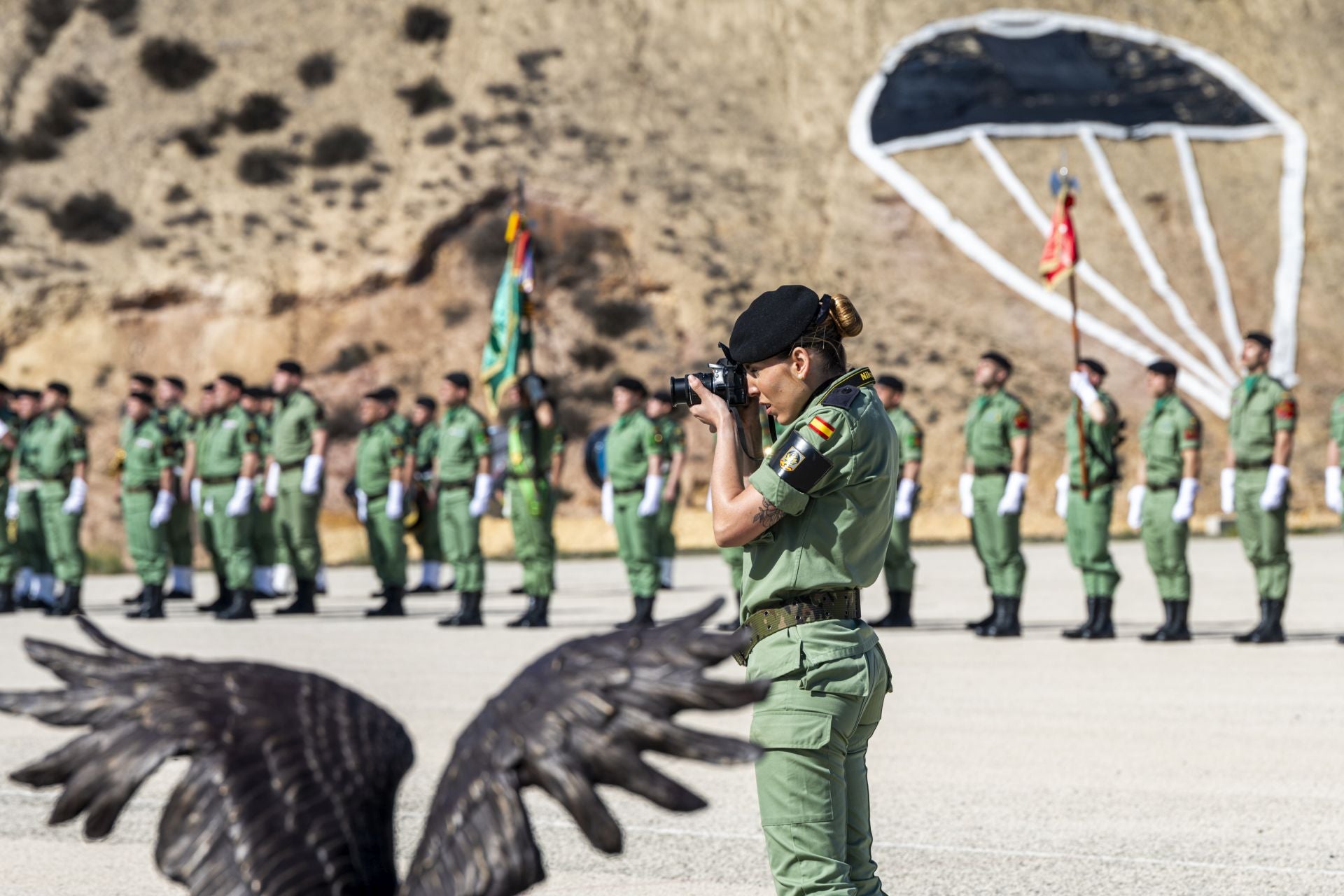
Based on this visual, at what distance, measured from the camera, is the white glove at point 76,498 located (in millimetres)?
16734

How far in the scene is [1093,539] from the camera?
13211 millimetres

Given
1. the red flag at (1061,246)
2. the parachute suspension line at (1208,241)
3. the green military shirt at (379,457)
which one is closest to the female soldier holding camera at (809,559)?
the red flag at (1061,246)

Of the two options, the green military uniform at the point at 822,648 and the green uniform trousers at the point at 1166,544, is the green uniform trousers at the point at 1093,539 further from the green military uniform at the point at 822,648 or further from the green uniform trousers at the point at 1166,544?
the green military uniform at the point at 822,648

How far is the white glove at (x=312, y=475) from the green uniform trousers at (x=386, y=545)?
734mm

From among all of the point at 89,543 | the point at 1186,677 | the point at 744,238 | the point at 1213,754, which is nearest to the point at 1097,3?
the point at 744,238

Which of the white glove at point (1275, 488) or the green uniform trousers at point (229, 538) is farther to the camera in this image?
the green uniform trousers at point (229, 538)

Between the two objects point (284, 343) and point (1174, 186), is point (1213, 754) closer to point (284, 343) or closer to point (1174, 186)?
point (284, 343)

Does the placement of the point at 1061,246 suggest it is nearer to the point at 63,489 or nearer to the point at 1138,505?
the point at 1138,505

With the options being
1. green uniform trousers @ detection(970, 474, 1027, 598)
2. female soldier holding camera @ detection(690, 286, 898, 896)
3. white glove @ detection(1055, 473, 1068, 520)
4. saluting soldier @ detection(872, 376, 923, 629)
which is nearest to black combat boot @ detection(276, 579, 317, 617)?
saluting soldier @ detection(872, 376, 923, 629)

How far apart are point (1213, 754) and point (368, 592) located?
541 inches

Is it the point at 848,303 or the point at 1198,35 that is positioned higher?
the point at 1198,35

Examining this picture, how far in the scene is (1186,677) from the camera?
10570 millimetres

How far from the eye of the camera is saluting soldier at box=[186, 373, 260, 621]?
16.2 m

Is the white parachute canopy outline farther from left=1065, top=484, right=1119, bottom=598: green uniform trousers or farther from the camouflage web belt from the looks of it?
the camouflage web belt
